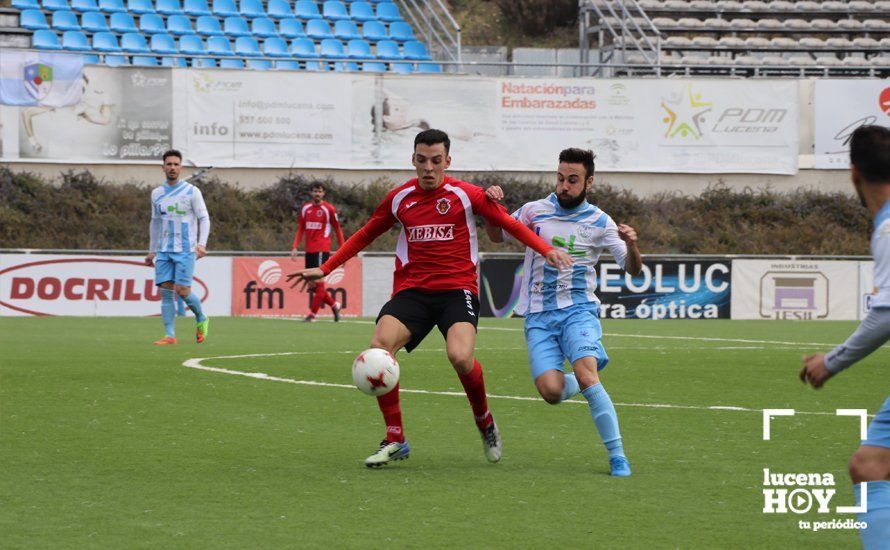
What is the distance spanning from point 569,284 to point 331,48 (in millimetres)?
27020

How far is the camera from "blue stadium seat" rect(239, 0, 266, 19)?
34.9 meters

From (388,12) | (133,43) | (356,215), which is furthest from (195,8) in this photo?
(356,215)

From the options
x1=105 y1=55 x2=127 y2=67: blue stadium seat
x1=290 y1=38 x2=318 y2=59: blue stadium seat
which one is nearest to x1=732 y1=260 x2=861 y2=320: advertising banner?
x1=290 y1=38 x2=318 y2=59: blue stadium seat

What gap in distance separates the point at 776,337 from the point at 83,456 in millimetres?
14325

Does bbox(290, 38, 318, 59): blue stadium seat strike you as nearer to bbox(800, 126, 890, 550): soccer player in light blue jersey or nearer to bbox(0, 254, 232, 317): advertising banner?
bbox(0, 254, 232, 317): advertising banner

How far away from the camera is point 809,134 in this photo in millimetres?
34094

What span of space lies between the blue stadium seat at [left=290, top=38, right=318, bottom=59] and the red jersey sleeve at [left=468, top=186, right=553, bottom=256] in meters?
26.2

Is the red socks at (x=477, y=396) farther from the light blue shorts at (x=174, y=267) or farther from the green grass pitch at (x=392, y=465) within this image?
the light blue shorts at (x=174, y=267)

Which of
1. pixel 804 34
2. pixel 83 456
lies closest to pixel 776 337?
pixel 83 456

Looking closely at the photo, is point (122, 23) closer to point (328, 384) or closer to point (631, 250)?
point (328, 384)

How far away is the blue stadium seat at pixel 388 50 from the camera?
112ft

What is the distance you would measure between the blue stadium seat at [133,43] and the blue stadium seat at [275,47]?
307 cm

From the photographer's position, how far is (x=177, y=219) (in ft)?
54.1

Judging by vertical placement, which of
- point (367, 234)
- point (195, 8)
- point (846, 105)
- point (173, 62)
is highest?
point (195, 8)
